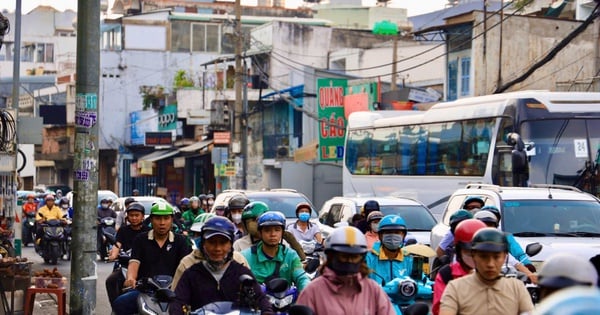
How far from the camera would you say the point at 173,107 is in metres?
61.5

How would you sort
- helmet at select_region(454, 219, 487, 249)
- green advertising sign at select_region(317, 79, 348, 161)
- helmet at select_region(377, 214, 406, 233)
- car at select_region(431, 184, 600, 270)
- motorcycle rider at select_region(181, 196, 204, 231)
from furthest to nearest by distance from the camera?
green advertising sign at select_region(317, 79, 348, 161), motorcycle rider at select_region(181, 196, 204, 231), car at select_region(431, 184, 600, 270), helmet at select_region(377, 214, 406, 233), helmet at select_region(454, 219, 487, 249)

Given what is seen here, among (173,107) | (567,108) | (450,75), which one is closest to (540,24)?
(450,75)

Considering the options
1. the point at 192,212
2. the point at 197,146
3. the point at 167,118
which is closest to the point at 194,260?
the point at 192,212

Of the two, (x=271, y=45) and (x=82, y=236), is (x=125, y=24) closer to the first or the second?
(x=271, y=45)

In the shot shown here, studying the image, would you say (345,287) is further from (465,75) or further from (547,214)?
(465,75)

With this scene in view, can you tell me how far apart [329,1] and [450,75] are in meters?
38.4

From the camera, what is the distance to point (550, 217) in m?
14.6

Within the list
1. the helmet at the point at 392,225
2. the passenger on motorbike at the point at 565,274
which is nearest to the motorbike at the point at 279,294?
the helmet at the point at 392,225

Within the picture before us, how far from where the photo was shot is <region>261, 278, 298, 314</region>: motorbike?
7.79 meters

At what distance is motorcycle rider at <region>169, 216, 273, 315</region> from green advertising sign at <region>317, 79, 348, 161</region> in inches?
1455

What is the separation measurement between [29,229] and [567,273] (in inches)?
1228

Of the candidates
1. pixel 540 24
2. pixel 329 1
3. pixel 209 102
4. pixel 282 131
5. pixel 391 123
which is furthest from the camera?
pixel 329 1

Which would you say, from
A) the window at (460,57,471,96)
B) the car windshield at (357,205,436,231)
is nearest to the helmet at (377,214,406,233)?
the car windshield at (357,205,436,231)

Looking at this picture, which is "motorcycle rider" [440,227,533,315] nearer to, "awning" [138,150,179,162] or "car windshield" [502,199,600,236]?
"car windshield" [502,199,600,236]
